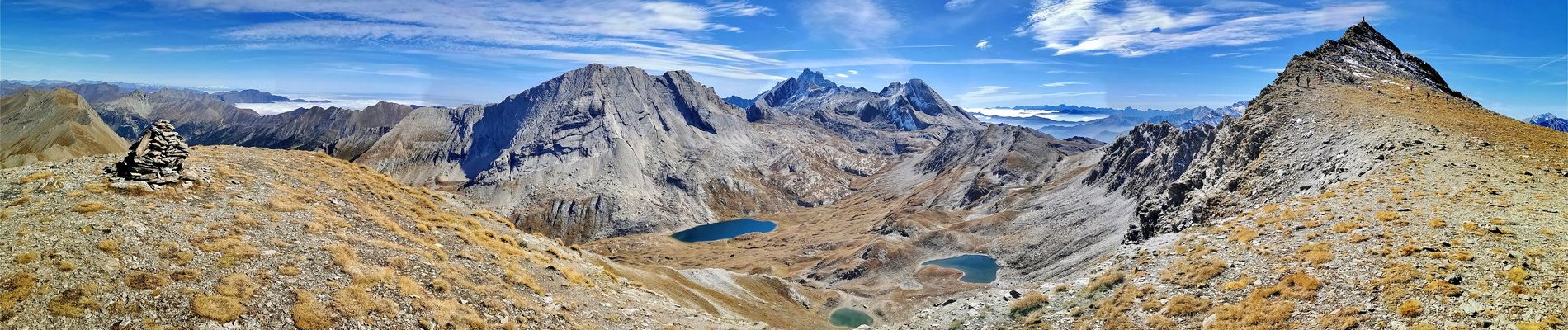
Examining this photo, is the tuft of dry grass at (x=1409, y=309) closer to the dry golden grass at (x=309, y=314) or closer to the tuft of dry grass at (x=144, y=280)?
the dry golden grass at (x=309, y=314)

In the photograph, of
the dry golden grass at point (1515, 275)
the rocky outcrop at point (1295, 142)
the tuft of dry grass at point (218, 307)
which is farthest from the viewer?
the rocky outcrop at point (1295, 142)

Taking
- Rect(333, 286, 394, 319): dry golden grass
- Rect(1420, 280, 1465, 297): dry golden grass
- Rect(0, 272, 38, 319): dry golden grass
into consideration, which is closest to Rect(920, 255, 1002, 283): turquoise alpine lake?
Rect(1420, 280, 1465, 297): dry golden grass

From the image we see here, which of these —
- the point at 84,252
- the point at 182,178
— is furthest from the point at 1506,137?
the point at 182,178

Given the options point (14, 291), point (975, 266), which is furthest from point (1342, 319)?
point (975, 266)

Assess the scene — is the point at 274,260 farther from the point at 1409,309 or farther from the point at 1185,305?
the point at 1409,309

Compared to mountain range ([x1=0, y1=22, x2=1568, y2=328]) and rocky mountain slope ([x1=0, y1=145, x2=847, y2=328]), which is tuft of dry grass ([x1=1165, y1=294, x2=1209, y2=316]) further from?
rocky mountain slope ([x1=0, y1=145, x2=847, y2=328])

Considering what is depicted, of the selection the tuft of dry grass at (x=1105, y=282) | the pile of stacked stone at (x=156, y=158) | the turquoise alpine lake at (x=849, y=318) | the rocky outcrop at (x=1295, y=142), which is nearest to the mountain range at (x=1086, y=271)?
the tuft of dry grass at (x=1105, y=282)
